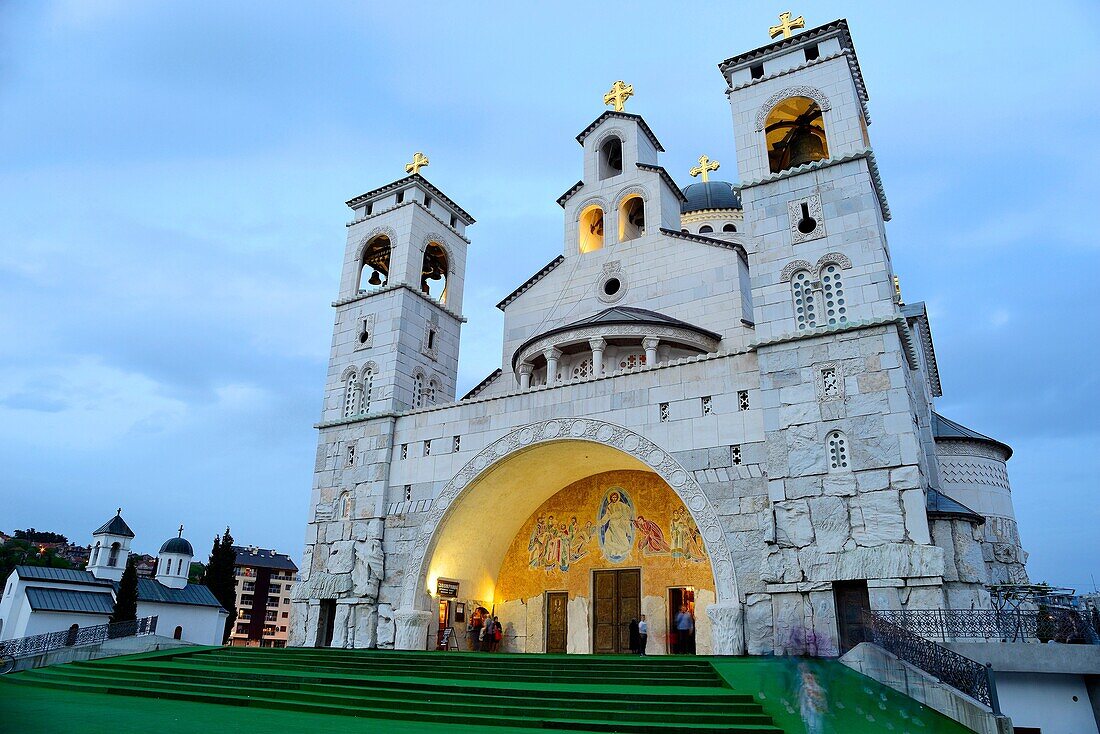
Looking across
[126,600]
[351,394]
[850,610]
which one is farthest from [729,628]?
[126,600]

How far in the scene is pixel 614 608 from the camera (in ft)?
59.9

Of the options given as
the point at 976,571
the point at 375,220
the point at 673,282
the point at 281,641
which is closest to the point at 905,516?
Answer: the point at 976,571

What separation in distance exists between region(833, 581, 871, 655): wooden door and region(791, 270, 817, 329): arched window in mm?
5262

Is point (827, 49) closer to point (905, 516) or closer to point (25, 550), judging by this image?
point (905, 516)

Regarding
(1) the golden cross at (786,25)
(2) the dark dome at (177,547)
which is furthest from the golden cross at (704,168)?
(2) the dark dome at (177,547)

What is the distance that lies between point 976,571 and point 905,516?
5.11 ft

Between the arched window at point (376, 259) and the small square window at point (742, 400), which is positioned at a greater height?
the arched window at point (376, 259)

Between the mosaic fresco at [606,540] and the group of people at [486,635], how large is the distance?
1106 millimetres

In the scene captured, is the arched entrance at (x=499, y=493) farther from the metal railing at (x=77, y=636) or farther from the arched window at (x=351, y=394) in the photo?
the metal railing at (x=77, y=636)

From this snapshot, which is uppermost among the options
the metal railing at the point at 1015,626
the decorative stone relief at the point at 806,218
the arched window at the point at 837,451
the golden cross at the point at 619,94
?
the golden cross at the point at 619,94

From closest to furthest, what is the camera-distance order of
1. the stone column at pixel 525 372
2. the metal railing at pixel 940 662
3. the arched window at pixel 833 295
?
the metal railing at pixel 940 662, the arched window at pixel 833 295, the stone column at pixel 525 372

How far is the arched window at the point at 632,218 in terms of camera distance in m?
22.4

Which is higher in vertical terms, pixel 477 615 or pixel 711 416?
pixel 711 416

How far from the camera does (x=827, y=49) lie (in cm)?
1727
